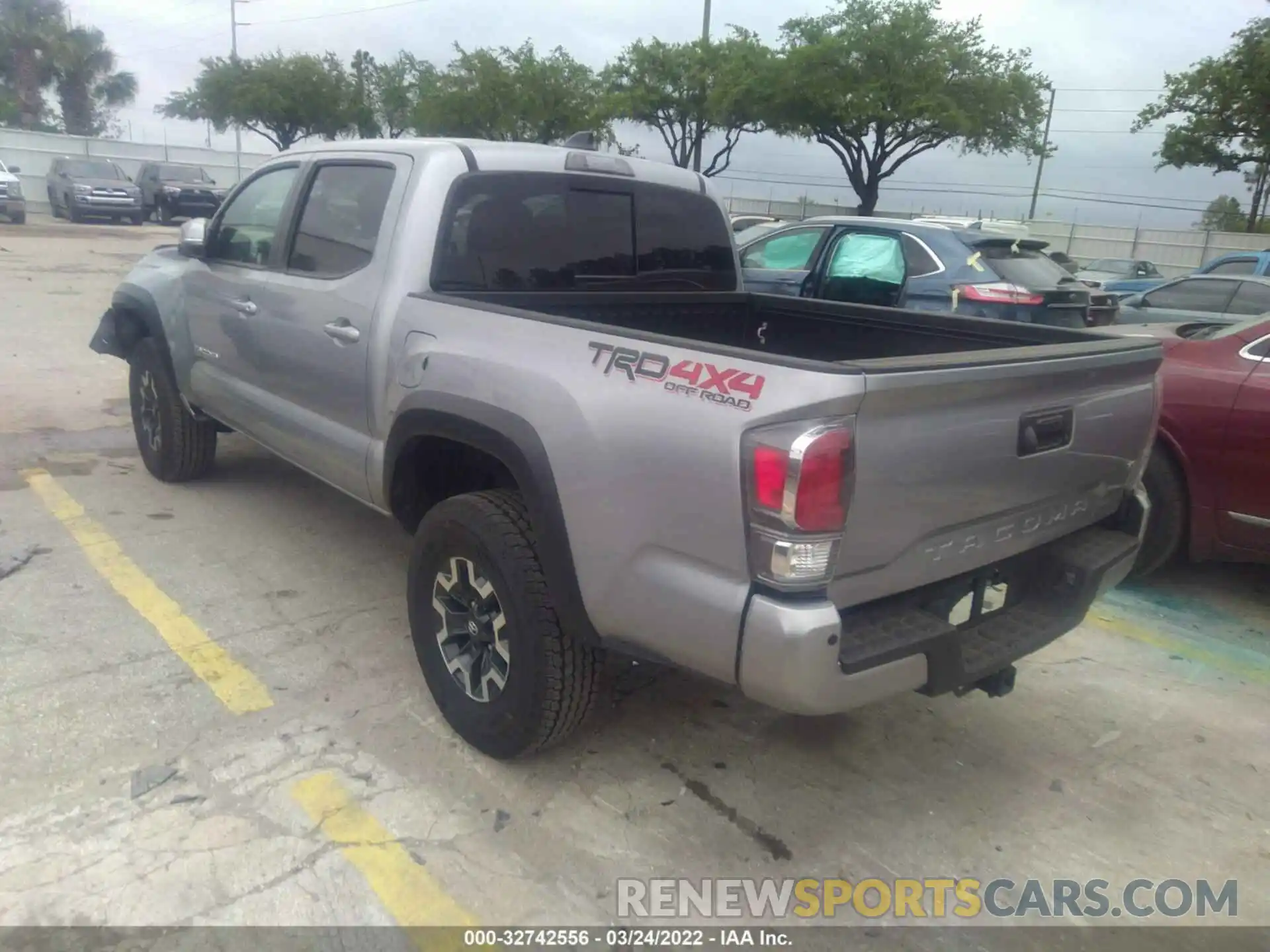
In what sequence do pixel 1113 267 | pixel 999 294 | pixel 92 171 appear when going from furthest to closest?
pixel 92 171 → pixel 1113 267 → pixel 999 294

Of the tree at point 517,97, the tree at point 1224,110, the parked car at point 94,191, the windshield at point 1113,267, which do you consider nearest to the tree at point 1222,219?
the tree at point 1224,110

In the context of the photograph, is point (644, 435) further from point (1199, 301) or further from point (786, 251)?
point (1199, 301)

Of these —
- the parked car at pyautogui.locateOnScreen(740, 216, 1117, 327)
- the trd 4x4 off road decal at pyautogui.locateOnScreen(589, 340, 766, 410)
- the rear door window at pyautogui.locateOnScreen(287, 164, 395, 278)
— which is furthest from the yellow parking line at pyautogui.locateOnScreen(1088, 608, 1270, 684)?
the rear door window at pyautogui.locateOnScreen(287, 164, 395, 278)

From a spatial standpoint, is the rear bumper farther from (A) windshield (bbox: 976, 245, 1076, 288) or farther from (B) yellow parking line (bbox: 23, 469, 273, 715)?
(A) windshield (bbox: 976, 245, 1076, 288)

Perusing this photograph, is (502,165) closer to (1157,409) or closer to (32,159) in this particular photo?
(1157,409)

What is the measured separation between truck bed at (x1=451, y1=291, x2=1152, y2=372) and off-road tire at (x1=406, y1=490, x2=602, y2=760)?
709 mm

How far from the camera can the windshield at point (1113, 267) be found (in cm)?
2197

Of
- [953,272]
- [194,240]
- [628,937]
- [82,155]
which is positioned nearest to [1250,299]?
[953,272]

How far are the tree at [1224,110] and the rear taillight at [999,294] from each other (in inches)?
871

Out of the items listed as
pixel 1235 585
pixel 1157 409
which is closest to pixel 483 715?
pixel 1157 409

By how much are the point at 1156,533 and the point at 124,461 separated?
5.91 m

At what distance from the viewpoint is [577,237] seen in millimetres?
4012

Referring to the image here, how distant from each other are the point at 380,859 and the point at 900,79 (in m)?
27.4

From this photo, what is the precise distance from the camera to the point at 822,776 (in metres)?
3.27
